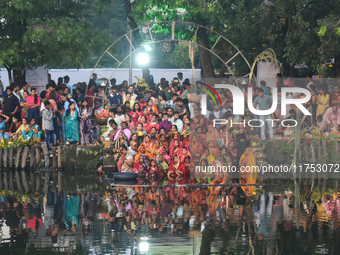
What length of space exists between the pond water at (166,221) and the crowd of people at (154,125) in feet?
6.59

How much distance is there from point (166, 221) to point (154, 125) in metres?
8.17

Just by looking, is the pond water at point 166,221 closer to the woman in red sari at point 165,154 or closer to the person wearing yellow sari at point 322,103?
the woman in red sari at point 165,154

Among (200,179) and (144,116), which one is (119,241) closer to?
(200,179)

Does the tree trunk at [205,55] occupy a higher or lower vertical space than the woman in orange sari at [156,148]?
higher

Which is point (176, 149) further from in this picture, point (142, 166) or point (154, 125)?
point (154, 125)

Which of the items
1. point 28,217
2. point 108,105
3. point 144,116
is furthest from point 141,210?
point 108,105

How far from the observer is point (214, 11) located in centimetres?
2870

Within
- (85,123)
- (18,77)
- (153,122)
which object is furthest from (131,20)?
(153,122)

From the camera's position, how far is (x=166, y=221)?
1401cm

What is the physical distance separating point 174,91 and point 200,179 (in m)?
6.67

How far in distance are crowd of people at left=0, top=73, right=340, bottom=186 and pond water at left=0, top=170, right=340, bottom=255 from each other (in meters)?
2.01

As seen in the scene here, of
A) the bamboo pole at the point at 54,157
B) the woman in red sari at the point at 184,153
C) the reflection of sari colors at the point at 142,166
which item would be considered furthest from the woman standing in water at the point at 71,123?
the woman in red sari at the point at 184,153

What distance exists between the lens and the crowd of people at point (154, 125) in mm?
20500

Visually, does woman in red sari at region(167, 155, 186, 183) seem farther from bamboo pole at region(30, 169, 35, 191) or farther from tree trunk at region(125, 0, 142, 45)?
tree trunk at region(125, 0, 142, 45)
